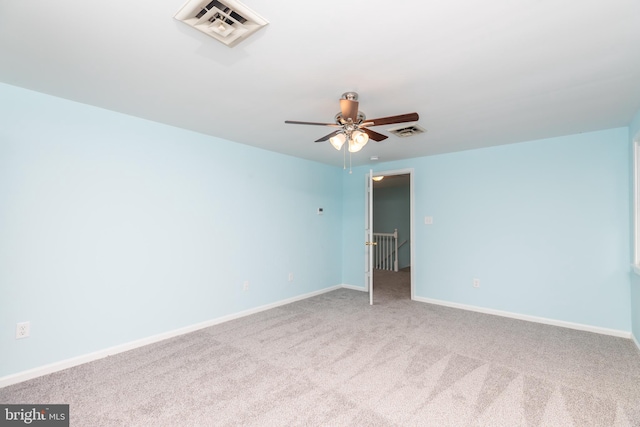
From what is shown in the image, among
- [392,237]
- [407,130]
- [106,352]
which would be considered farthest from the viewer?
[392,237]

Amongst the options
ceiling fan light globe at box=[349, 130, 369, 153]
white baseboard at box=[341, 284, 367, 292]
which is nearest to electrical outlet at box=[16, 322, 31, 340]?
ceiling fan light globe at box=[349, 130, 369, 153]

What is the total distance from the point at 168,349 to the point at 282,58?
9.01 feet

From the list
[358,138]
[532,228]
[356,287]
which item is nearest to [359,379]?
[358,138]

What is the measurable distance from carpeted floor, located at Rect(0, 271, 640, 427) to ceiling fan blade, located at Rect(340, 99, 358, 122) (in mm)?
1974

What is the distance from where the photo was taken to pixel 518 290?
12.4 ft

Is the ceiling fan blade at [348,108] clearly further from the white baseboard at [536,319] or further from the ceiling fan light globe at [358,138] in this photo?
the white baseboard at [536,319]

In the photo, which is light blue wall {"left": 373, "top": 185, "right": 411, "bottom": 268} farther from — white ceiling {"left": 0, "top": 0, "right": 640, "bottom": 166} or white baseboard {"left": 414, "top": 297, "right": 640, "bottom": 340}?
white ceiling {"left": 0, "top": 0, "right": 640, "bottom": 166}

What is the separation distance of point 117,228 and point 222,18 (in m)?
2.22

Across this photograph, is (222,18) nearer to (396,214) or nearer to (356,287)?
(356,287)

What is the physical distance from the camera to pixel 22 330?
7.52 feet

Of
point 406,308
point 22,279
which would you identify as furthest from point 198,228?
point 406,308

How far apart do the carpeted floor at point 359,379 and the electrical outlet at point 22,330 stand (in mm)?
352

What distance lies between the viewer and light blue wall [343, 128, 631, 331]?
3246mm

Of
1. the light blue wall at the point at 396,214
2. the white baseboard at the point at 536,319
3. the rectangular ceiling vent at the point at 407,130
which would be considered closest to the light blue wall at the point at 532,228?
the white baseboard at the point at 536,319
